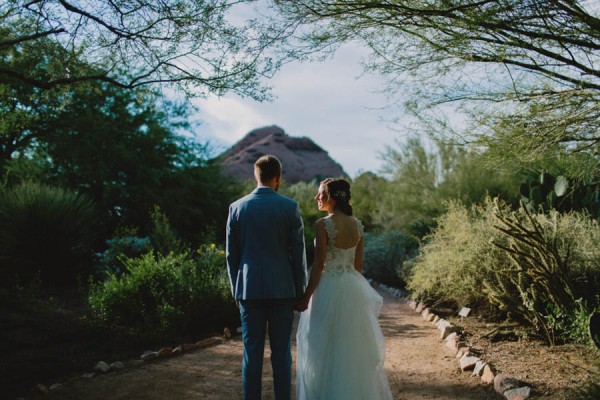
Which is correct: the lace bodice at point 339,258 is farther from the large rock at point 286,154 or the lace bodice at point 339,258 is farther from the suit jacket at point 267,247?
the large rock at point 286,154

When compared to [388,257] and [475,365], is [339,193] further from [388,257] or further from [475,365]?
[388,257]

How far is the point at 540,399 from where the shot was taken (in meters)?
4.13

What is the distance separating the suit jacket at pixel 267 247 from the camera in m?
3.83

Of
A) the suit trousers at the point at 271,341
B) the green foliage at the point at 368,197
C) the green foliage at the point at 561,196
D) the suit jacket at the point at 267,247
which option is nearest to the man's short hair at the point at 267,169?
the suit jacket at the point at 267,247

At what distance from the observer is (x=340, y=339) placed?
418 cm

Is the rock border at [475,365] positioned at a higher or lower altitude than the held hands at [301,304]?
lower

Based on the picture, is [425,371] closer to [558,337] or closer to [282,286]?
[558,337]

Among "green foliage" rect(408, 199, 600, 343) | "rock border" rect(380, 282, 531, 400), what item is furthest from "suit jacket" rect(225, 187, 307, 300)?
"green foliage" rect(408, 199, 600, 343)

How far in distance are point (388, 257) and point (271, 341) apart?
30.0ft

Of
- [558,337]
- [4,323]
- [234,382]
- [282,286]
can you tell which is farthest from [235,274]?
[4,323]

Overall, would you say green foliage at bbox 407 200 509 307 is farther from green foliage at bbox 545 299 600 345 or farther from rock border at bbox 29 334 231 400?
rock border at bbox 29 334 231 400

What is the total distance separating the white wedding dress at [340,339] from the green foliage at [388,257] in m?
7.49

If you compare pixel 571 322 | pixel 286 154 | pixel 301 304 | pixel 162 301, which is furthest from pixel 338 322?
pixel 286 154

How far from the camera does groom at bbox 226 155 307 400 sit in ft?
12.6
